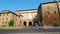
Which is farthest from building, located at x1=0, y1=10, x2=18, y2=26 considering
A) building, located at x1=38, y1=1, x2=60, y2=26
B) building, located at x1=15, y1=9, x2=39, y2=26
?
building, located at x1=38, y1=1, x2=60, y2=26

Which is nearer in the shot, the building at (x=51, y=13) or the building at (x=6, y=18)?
the building at (x=51, y=13)

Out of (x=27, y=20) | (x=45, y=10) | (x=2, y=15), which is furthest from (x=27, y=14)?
(x=45, y=10)

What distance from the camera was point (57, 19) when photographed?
47.1 meters

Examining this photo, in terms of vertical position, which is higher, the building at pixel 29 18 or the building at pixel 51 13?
the building at pixel 51 13

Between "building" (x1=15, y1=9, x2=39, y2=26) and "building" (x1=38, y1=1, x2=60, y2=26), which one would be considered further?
"building" (x1=15, y1=9, x2=39, y2=26)

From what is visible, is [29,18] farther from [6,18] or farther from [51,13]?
[51,13]

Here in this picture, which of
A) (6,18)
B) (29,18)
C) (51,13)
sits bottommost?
(29,18)

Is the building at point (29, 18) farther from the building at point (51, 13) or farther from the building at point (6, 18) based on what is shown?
the building at point (51, 13)

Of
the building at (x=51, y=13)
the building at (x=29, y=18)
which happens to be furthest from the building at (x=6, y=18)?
the building at (x=51, y=13)

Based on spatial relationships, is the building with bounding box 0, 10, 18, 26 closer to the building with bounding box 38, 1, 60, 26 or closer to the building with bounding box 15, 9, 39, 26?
the building with bounding box 15, 9, 39, 26

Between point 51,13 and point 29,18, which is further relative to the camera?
point 29,18

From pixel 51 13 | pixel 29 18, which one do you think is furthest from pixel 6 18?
pixel 51 13

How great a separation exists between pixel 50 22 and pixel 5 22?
24.7 metres

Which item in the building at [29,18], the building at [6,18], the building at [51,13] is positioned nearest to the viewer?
the building at [51,13]
